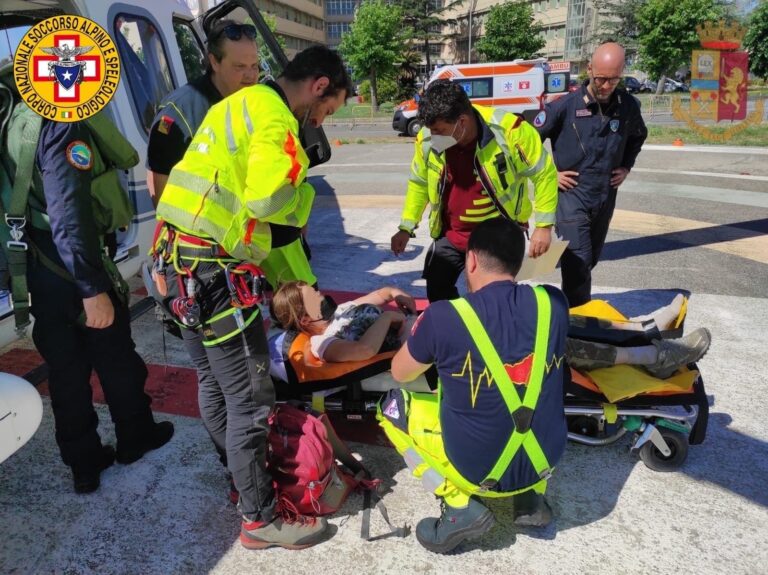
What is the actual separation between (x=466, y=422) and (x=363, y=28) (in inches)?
1605

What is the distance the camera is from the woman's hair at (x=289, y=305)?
295 cm

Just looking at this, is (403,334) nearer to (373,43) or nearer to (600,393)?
(600,393)

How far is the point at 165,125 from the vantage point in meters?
2.95

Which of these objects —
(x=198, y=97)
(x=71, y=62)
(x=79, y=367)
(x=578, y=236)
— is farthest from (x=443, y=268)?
(x=71, y=62)

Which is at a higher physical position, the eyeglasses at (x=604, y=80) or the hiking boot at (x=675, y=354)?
the eyeglasses at (x=604, y=80)

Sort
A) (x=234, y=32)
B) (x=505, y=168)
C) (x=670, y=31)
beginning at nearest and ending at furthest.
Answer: (x=234, y=32), (x=505, y=168), (x=670, y=31)

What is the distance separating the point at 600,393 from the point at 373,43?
4029 cm

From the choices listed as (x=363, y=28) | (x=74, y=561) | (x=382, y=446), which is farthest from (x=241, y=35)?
(x=363, y=28)

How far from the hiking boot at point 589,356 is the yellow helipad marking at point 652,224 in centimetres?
410

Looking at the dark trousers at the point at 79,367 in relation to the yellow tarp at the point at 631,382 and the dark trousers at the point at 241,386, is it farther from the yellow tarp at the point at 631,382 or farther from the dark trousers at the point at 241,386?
the yellow tarp at the point at 631,382

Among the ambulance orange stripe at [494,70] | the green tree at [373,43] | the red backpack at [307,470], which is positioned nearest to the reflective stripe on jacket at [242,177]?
the red backpack at [307,470]

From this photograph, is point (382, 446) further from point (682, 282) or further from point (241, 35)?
point (682, 282)

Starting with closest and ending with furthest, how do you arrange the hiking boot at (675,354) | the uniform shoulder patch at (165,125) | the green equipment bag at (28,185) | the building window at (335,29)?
the green equipment bag at (28,185), the hiking boot at (675,354), the uniform shoulder patch at (165,125), the building window at (335,29)

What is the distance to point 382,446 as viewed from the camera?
2994 millimetres
